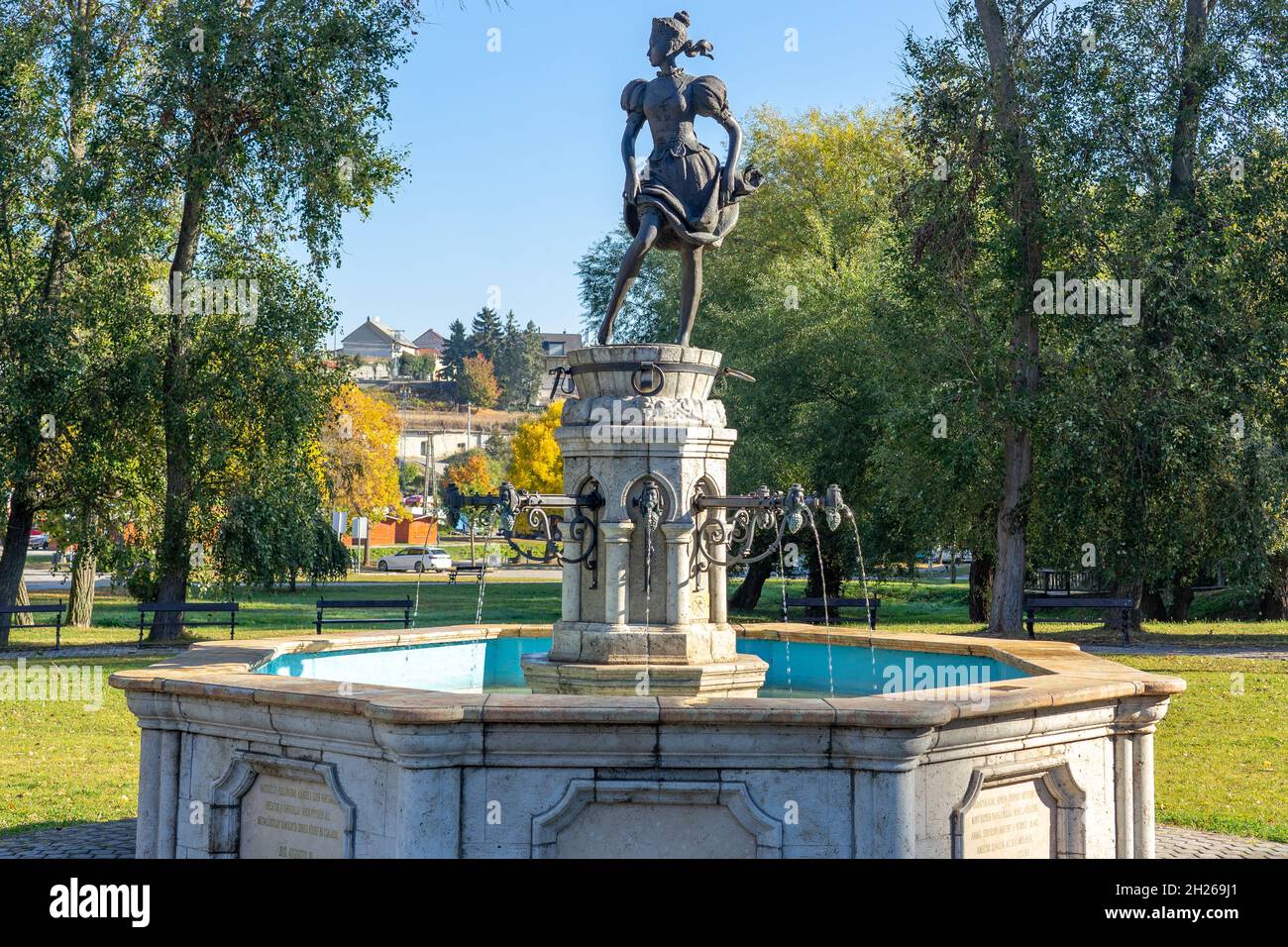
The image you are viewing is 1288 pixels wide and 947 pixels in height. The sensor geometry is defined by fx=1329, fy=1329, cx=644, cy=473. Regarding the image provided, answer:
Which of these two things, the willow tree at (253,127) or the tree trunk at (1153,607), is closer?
the willow tree at (253,127)

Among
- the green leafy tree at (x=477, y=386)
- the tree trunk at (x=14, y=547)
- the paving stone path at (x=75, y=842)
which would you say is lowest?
the paving stone path at (x=75, y=842)

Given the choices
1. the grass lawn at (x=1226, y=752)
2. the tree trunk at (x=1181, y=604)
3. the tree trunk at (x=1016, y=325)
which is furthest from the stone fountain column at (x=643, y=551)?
the tree trunk at (x=1181, y=604)

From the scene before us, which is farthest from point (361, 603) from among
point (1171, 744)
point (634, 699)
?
point (634, 699)

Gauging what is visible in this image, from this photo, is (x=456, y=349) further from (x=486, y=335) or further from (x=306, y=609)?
(x=306, y=609)

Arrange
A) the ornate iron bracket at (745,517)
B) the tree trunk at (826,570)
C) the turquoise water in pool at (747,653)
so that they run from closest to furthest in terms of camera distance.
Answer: the ornate iron bracket at (745,517) → the turquoise water in pool at (747,653) → the tree trunk at (826,570)

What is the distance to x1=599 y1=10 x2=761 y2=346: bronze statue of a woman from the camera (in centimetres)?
1008

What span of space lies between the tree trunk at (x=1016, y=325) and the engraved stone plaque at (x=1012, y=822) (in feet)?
53.5

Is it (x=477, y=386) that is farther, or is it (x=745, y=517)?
(x=477, y=386)

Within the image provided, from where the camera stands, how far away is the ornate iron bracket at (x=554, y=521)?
9.19 meters

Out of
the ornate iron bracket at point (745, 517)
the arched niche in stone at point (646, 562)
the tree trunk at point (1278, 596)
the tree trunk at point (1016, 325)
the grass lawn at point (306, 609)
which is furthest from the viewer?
the tree trunk at point (1278, 596)

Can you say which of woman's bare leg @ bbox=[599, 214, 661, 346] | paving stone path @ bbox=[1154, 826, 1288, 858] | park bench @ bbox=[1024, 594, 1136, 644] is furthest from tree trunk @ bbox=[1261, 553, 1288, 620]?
woman's bare leg @ bbox=[599, 214, 661, 346]

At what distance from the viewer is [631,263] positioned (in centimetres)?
1034

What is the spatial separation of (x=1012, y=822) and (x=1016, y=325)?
718 inches

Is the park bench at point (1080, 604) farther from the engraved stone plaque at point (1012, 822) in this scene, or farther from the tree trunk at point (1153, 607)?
the engraved stone plaque at point (1012, 822)
